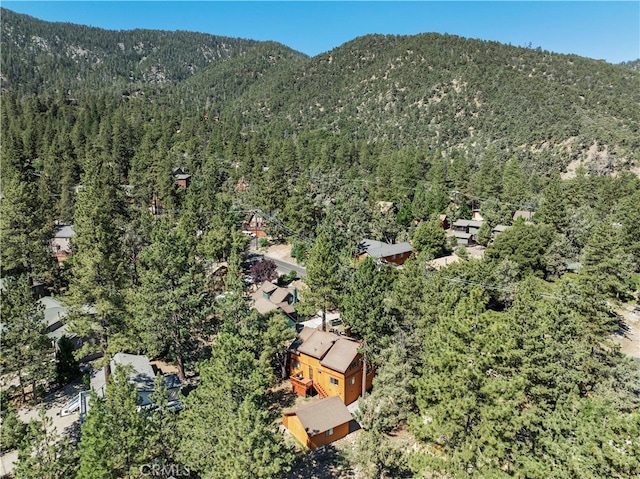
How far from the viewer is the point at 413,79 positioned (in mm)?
170250

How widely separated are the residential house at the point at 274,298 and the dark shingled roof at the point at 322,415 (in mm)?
14393

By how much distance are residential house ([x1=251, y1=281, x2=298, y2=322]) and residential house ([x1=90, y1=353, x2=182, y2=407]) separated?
12.2m

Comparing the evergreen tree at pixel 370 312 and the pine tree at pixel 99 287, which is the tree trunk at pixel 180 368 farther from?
the evergreen tree at pixel 370 312

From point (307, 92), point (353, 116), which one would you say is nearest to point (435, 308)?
point (353, 116)

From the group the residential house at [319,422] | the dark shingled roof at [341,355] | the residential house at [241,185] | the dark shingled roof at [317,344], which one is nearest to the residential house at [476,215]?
the residential house at [241,185]

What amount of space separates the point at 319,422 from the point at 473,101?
486 feet

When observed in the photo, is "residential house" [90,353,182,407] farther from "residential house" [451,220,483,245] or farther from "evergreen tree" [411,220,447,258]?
"residential house" [451,220,483,245]

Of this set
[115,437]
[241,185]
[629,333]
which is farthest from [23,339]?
[241,185]

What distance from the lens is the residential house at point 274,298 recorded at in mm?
44250

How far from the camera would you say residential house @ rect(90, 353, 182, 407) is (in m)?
30.1

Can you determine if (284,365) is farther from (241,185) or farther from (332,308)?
(241,185)

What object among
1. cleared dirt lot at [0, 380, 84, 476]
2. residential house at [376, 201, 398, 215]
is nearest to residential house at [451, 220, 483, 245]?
residential house at [376, 201, 398, 215]

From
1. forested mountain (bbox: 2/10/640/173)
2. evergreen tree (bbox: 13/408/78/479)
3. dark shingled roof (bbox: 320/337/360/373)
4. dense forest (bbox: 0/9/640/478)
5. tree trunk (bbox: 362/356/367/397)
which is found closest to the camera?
evergreen tree (bbox: 13/408/78/479)

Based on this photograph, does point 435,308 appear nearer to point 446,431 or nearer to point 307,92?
point 446,431
